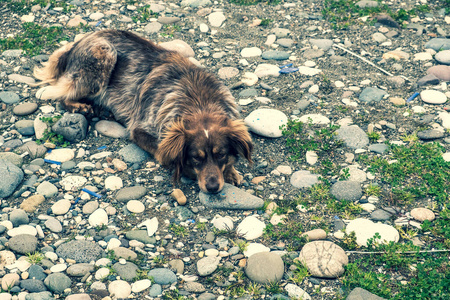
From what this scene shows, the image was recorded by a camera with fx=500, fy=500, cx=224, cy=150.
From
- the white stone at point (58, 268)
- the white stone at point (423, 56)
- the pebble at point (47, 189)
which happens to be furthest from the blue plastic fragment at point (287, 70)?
the white stone at point (58, 268)

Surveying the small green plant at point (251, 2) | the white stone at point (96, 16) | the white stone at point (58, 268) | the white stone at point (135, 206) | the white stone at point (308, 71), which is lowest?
the white stone at point (135, 206)

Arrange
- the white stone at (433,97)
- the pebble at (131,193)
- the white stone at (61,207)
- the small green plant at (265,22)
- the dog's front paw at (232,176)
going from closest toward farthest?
the white stone at (61,207) → the pebble at (131,193) → the dog's front paw at (232,176) → the white stone at (433,97) → the small green plant at (265,22)

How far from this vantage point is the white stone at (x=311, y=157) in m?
6.19

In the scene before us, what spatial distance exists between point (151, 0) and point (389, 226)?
6619 millimetres

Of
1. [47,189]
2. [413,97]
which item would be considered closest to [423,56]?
[413,97]

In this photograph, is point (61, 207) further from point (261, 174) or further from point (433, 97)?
point (433, 97)

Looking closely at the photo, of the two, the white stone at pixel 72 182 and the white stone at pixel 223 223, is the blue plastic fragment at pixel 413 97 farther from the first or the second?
the white stone at pixel 72 182

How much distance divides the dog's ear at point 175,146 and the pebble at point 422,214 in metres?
2.58

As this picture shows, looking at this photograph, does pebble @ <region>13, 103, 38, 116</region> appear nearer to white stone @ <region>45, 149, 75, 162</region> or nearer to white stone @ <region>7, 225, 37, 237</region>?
white stone @ <region>45, 149, 75, 162</region>

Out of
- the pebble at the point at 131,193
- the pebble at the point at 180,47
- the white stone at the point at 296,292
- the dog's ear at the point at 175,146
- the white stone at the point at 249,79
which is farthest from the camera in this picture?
the pebble at the point at 180,47

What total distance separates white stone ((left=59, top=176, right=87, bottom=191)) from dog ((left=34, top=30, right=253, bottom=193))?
3.01ft

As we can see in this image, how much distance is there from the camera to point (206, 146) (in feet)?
17.9

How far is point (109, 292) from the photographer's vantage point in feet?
14.7

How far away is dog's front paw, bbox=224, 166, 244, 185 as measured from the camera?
19.3ft
